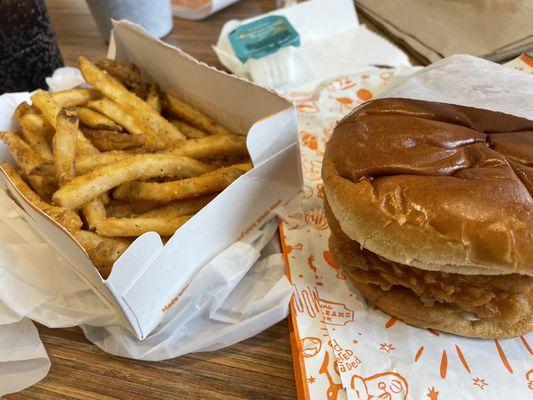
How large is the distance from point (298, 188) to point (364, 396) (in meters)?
0.69

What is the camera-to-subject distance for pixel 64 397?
1.21 metres

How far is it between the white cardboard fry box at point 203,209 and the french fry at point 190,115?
0.04 meters

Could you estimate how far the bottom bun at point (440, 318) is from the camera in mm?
1123

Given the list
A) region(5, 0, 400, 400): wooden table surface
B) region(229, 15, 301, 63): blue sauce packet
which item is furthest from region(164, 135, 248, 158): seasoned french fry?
region(229, 15, 301, 63): blue sauce packet

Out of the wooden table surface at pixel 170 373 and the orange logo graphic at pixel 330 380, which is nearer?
the orange logo graphic at pixel 330 380

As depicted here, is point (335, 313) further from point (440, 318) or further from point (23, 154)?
point (23, 154)

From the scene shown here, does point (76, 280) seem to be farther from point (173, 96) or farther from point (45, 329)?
point (173, 96)

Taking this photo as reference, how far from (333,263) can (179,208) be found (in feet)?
1.52

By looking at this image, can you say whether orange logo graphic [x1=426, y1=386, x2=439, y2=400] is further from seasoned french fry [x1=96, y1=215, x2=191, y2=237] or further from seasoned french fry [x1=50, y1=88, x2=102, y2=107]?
seasoned french fry [x1=50, y1=88, x2=102, y2=107]

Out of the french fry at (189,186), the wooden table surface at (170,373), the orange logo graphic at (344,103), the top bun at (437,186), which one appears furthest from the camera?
the orange logo graphic at (344,103)

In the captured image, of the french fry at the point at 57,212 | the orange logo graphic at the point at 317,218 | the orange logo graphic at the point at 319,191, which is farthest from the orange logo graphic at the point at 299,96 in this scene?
the french fry at the point at 57,212

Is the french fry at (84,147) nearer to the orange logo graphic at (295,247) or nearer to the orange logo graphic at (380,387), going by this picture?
the orange logo graphic at (295,247)

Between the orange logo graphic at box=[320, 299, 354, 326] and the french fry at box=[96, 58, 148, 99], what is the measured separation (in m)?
1.00

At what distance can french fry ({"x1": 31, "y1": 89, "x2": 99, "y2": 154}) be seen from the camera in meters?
1.49
